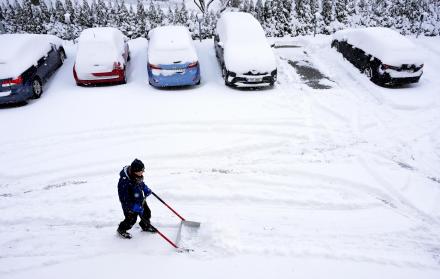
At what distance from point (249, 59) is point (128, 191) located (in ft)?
22.9

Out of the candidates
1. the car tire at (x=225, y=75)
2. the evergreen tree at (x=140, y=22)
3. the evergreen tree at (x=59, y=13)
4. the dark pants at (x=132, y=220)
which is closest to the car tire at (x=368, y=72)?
the car tire at (x=225, y=75)

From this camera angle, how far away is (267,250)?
5016 millimetres

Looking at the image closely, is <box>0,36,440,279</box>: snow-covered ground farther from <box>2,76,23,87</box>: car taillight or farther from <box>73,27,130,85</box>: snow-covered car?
<box>2,76,23,87</box>: car taillight

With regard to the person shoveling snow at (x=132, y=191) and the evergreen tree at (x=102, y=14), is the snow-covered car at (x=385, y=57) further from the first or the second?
the evergreen tree at (x=102, y=14)

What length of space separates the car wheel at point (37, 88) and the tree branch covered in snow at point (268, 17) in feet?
18.9

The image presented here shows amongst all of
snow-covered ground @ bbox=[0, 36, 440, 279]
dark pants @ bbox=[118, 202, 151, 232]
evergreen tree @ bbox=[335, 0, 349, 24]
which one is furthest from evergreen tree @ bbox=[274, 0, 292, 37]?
dark pants @ bbox=[118, 202, 151, 232]

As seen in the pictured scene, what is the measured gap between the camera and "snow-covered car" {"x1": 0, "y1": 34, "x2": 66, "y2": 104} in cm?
955

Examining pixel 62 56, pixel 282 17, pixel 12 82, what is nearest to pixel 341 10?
pixel 282 17

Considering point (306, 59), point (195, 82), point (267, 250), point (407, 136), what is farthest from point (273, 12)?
point (267, 250)

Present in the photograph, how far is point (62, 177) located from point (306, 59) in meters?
9.89

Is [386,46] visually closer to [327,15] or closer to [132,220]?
[327,15]

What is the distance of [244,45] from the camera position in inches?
439

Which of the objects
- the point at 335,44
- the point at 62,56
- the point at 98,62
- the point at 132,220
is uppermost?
the point at 98,62

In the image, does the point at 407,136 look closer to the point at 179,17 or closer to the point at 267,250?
the point at 267,250
